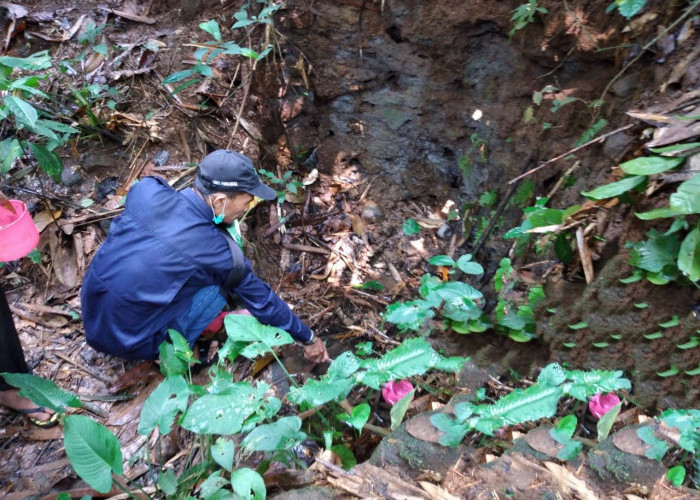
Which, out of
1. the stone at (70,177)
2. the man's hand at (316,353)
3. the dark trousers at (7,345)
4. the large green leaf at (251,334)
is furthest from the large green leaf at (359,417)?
the stone at (70,177)

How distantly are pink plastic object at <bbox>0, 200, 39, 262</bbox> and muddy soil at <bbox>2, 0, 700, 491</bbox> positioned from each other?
1.07 m

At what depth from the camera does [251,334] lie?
6.80 ft

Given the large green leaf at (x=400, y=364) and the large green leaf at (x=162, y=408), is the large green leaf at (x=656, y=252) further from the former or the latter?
the large green leaf at (x=162, y=408)

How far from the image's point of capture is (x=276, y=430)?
180 centimetres

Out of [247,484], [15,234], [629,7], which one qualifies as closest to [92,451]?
[247,484]

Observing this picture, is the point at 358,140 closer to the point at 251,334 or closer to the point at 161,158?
the point at 161,158

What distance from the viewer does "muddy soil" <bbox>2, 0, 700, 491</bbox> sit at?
10.1 ft

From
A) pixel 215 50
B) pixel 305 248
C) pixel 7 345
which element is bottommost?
pixel 305 248

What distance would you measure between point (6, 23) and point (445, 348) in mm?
4470

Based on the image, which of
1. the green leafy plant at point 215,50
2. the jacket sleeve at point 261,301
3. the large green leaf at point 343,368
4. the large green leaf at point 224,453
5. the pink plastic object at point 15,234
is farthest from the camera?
the green leafy plant at point 215,50

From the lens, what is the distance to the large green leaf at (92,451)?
1.71 meters

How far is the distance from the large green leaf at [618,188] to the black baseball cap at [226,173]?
1.72 m

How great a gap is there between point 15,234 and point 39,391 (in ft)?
2.66

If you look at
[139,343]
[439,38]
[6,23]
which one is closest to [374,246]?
[439,38]
